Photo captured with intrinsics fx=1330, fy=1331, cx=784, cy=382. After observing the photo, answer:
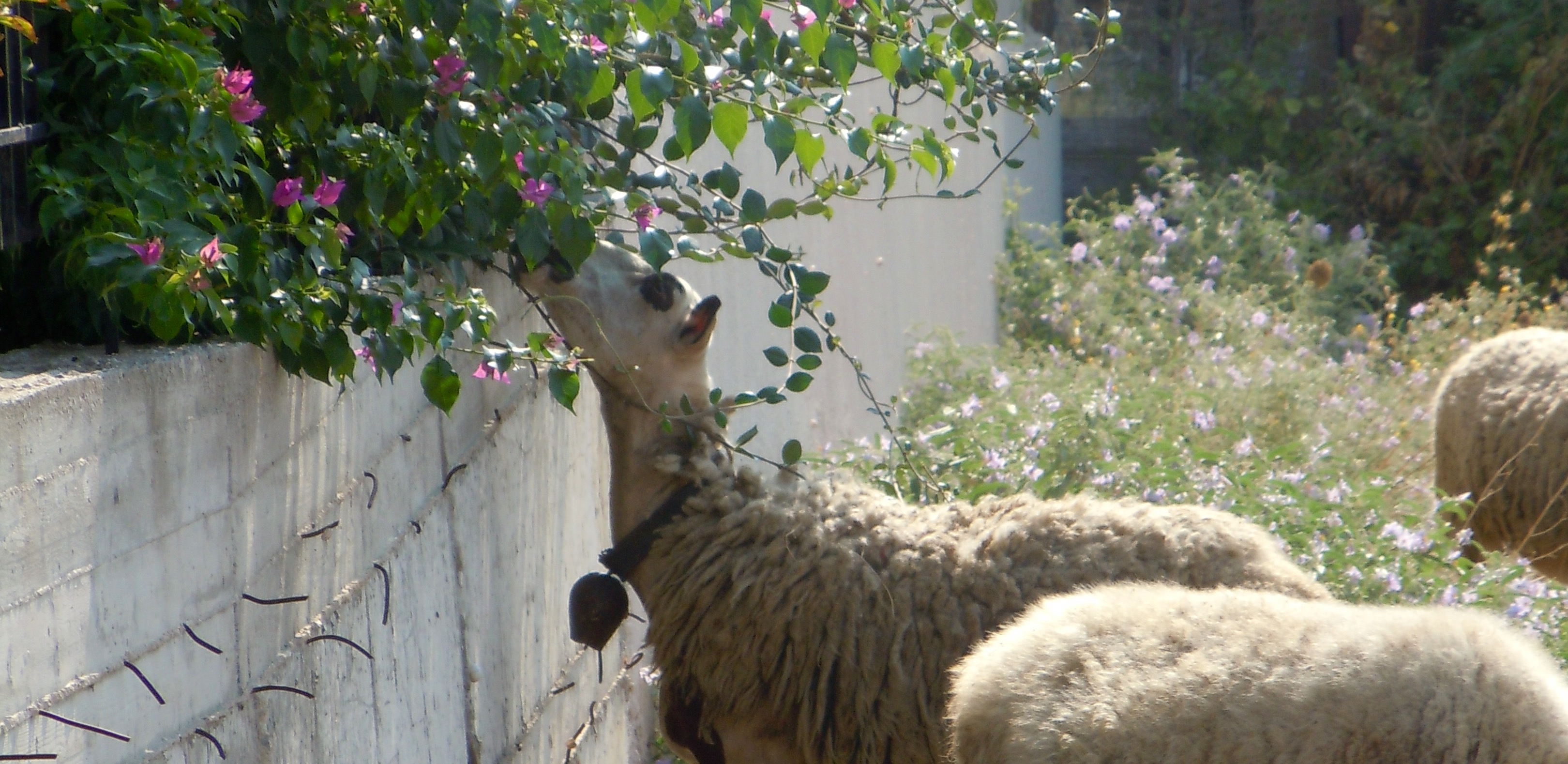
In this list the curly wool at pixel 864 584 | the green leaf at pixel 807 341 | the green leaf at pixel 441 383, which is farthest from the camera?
the curly wool at pixel 864 584

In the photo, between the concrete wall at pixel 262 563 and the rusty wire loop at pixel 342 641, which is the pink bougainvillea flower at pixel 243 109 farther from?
the rusty wire loop at pixel 342 641

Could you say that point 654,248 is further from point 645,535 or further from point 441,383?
point 645,535

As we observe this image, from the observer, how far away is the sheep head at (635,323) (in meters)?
2.57

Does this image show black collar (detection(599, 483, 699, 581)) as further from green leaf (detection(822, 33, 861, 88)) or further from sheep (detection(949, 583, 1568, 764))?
sheep (detection(949, 583, 1568, 764))

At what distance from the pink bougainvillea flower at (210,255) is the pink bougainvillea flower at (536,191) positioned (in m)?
0.51

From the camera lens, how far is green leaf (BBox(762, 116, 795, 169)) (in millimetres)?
1798

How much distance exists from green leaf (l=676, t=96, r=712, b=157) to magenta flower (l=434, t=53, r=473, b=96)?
0.34m

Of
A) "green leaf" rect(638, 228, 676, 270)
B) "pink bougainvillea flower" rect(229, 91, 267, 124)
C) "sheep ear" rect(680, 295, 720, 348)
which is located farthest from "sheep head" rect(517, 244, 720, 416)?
"pink bougainvillea flower" rect(229, 91, 267, 124)

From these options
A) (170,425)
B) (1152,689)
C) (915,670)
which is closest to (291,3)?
(170,425)

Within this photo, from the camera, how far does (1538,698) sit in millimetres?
1249

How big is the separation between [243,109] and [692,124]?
54 centimetres

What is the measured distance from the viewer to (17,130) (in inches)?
57.5

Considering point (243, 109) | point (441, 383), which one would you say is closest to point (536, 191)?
point (441, 383)

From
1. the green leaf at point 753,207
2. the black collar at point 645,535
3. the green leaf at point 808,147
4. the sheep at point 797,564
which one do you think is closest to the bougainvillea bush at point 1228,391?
the sheep at point 797,564
